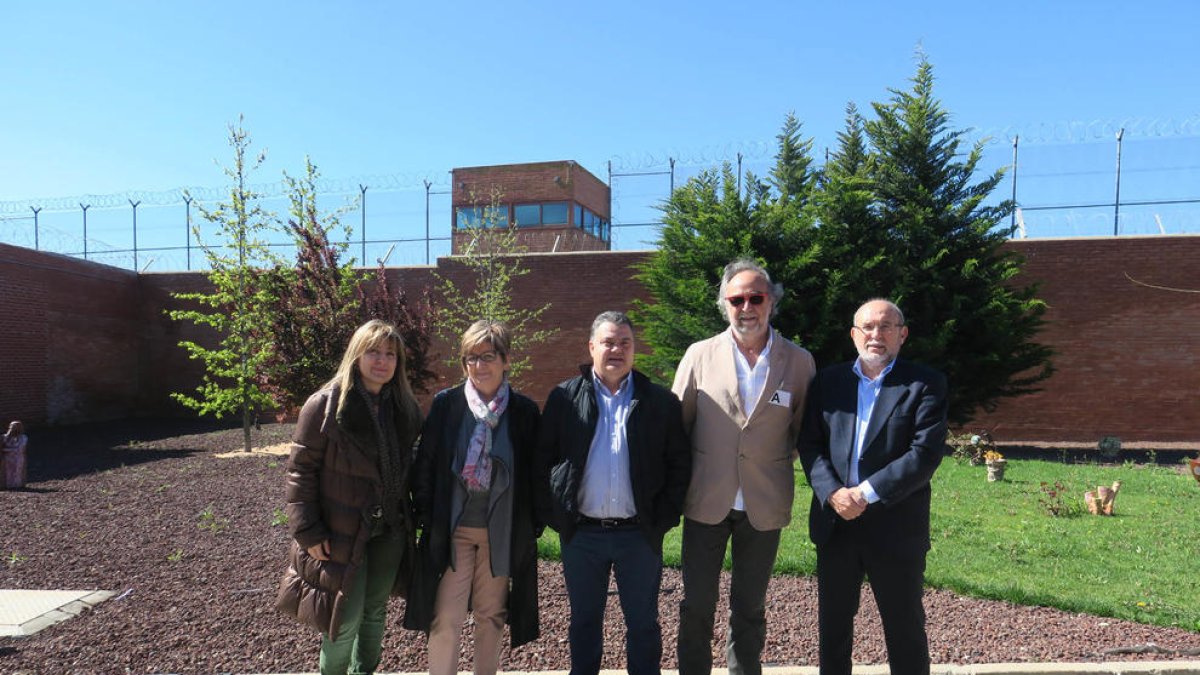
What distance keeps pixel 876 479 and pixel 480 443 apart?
163 cm

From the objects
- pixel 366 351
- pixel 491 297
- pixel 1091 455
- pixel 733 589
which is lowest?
pixel 1091 455

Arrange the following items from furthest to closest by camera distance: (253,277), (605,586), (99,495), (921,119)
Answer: (921,119), (253,277), (99,495), (605,586)

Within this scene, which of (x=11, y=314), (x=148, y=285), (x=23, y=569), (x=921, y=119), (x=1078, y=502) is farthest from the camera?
(x=148, y=285)

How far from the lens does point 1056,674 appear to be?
3.65 m

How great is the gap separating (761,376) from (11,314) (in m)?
19.0

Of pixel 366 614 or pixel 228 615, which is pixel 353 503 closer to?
pixel 366 614

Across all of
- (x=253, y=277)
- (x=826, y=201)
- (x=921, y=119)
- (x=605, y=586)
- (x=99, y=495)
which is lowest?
(x=99, y=495)

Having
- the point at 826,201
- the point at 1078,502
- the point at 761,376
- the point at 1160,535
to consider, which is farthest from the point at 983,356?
the point at 761,376

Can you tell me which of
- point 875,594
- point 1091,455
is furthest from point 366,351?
point 1091,455

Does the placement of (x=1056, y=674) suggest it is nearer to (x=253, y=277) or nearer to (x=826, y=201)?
(x=826, y=201)

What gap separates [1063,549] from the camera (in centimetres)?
627

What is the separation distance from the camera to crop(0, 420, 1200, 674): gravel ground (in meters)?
3.94

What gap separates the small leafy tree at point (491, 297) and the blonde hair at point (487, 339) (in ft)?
33.6

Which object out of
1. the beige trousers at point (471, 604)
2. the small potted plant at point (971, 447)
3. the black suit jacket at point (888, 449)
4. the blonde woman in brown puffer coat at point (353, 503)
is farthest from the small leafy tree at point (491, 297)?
the black suit jacket at point (888, 449)
